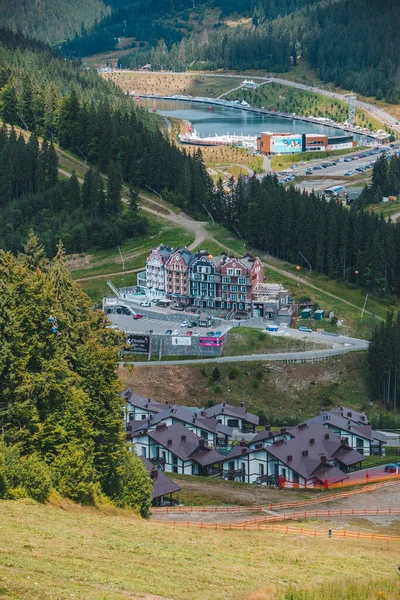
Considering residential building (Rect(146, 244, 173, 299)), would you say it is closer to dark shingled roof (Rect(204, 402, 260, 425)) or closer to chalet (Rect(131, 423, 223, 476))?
dark shingled roof (Rect(204, 402, 260, 425))

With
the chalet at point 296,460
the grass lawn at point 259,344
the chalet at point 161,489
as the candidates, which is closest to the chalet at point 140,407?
the grass lawn at point 259,344

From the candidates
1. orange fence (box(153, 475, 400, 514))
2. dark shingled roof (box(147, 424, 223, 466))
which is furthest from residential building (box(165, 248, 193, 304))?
orange fence (box(153, 475, 400, 514))

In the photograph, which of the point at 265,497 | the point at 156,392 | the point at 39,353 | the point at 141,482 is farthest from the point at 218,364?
the point at 39,353

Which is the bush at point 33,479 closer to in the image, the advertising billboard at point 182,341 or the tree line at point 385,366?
the tree line at point 385,366

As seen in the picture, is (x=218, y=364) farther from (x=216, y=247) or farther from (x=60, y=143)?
(x=60, y=143)

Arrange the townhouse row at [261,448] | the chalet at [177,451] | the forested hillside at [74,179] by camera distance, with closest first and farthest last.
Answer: the townhouse row at [261,448] → the chalet at [177,451] → the forested hillside at [74,179]

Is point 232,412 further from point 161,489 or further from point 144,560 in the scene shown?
point 144,560
